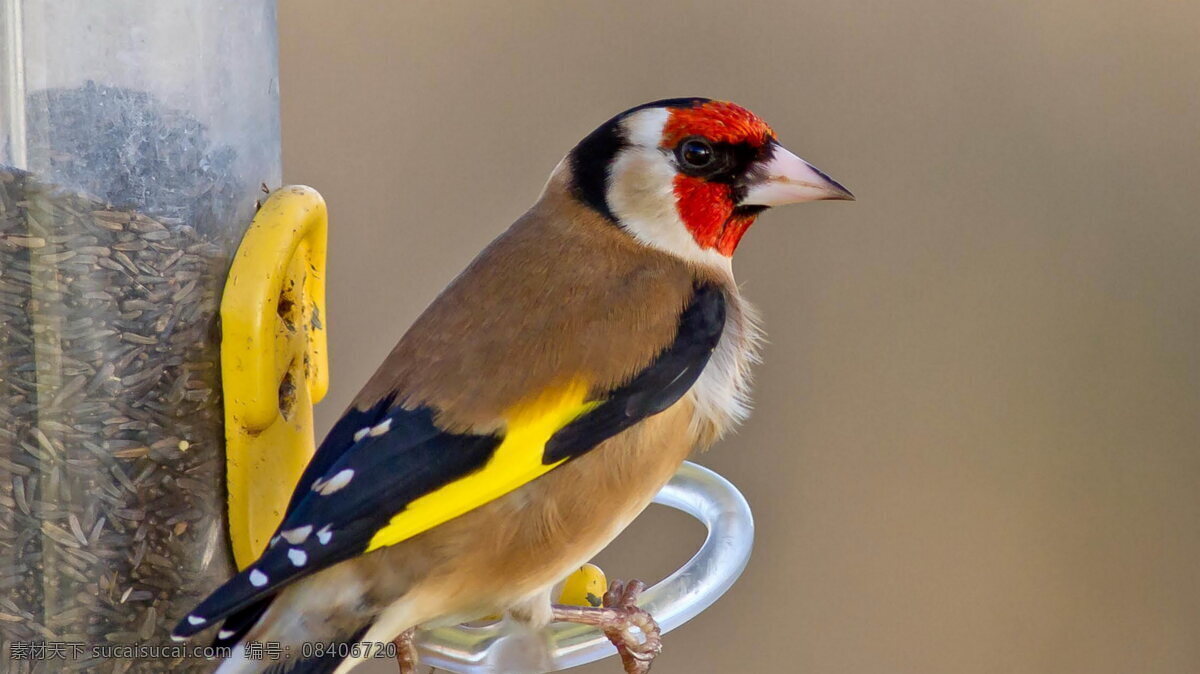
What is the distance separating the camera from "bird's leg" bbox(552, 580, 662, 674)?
1708mm

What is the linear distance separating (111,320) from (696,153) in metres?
0.69

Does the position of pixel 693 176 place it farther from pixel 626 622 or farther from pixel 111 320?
pixel 111 320

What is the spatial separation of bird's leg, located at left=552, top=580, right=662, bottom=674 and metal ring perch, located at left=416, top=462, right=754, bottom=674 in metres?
0.03

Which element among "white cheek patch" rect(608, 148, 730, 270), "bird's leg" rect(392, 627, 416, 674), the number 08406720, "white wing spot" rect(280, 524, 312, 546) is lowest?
"bird's leg" rect(392, 627, 416, 674)

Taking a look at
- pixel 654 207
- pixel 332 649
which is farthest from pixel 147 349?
pixel 654 207

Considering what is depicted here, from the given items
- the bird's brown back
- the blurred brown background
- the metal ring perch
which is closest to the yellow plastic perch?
the bird's brown back

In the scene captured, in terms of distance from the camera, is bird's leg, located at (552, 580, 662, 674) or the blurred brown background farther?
the blurred brown background

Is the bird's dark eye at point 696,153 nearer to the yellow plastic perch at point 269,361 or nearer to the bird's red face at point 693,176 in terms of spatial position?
the bird's red face at point 693,176

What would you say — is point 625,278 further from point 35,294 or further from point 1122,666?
point 1122,666

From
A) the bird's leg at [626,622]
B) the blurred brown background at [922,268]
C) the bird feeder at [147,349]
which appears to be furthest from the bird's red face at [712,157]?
the blurred brown background at [922,268]

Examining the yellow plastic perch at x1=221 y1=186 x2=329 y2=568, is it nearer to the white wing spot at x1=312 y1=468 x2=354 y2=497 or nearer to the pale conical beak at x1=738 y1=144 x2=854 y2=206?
the white wing spot at x1=312 y1=468 x2=354 y2=497

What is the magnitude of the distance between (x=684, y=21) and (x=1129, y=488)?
135 cm

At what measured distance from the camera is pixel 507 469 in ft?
5.05

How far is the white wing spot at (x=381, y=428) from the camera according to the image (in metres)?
1.55
